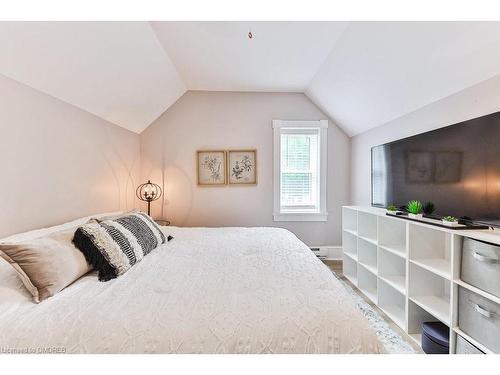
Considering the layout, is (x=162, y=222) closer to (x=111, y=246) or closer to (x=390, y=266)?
(x=111, y=246)

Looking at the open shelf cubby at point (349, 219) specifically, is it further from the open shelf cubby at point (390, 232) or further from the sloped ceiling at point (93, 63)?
the sloped ceiling at point (93, 63)

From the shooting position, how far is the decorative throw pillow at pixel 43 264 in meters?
1.12

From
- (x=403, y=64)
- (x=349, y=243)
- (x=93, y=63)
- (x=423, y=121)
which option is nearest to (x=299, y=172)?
(x=349, y=243)

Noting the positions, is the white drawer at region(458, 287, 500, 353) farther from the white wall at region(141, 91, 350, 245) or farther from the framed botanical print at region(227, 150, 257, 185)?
the framed botanical print at region(227, 150, 257, 185)

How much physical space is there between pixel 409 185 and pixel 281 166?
6.00 feet

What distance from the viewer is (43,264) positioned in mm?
1172

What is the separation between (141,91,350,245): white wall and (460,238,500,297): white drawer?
7.70 feet

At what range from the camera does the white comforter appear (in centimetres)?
87

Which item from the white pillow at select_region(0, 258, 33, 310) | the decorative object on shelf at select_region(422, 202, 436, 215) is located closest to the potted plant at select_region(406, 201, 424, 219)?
the decorative object on shelf at select_region(422, 202, 436, 215)

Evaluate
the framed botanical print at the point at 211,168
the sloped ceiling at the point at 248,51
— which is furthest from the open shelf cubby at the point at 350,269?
the sloped ceiling at the point at 248,51

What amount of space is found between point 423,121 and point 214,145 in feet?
8.31

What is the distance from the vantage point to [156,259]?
1.69 metres

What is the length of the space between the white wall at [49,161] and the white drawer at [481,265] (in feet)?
9.48
